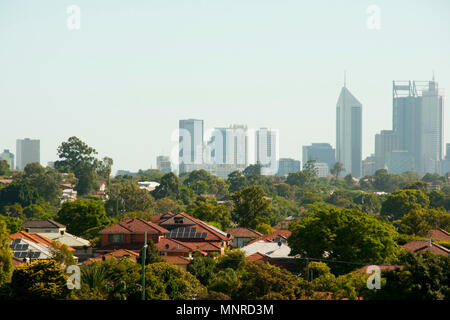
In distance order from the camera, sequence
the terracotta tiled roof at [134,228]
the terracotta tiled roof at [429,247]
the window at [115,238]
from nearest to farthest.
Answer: the terracotta tiled roof at [429,247], the terracotta tiled roof at [134,228], the window at [115,238]

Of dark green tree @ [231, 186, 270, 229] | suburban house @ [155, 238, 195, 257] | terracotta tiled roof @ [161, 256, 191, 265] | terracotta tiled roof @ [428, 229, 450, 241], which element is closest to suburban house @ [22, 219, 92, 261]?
suburban house @ [155, 238, 195, 257]

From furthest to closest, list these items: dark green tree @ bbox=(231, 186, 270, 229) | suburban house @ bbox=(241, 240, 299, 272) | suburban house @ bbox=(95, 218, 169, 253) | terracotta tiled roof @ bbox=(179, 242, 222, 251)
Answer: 1. dark green tree @ bbox=(231, 186, 270, 229)
2. suburban house @ bbox=(95, 218, 169, 253)
3. terracotta tiled roof @ bbox=(179, 242, 222, 251)
4. suburban house @ bbox=(241, 240, 299, 272)

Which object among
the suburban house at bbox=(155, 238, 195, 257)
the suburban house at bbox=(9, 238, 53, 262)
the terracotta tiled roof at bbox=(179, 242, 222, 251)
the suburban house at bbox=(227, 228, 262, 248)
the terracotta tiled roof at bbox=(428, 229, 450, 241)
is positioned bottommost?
the suburban house at bbox=(227, 228, 262, 248)

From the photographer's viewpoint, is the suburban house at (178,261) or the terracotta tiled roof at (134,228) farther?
the terracotta tiled roof at (134,228)

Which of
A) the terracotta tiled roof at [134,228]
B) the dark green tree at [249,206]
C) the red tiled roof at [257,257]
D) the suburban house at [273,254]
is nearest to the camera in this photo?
the suburban house at [273,254]

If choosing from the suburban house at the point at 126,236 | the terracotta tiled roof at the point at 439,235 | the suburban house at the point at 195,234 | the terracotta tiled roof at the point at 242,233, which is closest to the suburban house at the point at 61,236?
the suburban house at the point at 126,236

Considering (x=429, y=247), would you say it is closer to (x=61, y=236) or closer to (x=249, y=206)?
(x=61, y=236)

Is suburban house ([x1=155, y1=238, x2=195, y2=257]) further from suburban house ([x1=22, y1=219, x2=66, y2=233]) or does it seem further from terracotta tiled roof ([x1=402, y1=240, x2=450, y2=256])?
terracotta tiled roof ([x1=402, y1=240, x2=450, y2=256])

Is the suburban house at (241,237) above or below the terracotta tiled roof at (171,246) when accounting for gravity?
below

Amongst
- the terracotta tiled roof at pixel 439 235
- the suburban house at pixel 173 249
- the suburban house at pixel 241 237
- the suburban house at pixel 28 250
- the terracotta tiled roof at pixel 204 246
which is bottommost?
the suburban house at pixel 241 237

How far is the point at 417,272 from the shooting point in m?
33.2

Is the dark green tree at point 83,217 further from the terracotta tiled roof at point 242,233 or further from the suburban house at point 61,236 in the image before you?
the terracotta tiled roof at point 242,233

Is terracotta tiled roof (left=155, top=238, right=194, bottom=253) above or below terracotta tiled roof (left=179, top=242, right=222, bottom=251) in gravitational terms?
above
